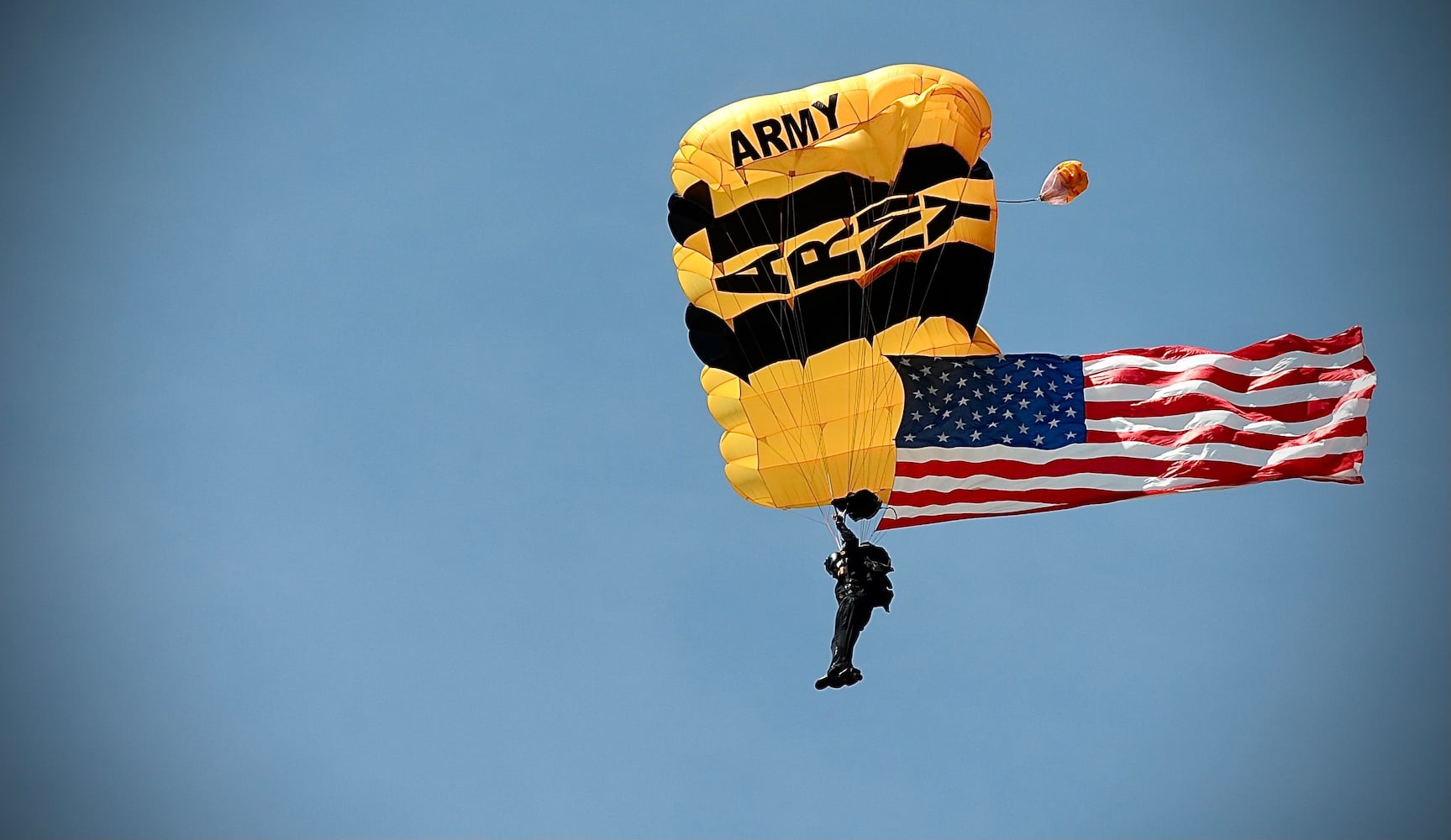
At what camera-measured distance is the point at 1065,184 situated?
40.1 feet

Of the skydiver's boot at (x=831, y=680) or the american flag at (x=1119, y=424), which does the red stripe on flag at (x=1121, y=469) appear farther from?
the skydiver's boot at (x=831, y=680)

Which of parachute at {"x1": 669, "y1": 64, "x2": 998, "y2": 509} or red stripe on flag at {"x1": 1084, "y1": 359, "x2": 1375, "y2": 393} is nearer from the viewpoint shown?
red stripe on flag at {"x1": 1084, "y1": 359, "x2": 1375, "y2": 393}

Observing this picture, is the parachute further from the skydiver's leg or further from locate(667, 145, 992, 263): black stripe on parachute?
the skydiver's leg

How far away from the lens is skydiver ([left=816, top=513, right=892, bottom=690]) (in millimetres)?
10734

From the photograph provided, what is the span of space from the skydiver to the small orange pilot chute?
380cm

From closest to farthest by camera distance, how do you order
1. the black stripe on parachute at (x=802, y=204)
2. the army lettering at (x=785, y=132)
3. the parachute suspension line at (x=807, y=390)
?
the army lettering at (x=785, y=132) → the black stripe on parachute at (x=802, y=204) → the parachute suspension line at (x=807, y=390)

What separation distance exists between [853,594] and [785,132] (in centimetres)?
450

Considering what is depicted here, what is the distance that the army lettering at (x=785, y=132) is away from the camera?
40.6 ft

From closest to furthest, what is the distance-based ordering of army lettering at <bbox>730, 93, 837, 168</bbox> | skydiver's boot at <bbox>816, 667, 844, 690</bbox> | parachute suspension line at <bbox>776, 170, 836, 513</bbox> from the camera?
skydiver's boot at <bbox>816, 667, 844, 690</bbox>
army lettering at <bbox>730, 93, 837, 168</bbox>
parachute suspension line at <bbox>776, 170, 836, 513</bbox>

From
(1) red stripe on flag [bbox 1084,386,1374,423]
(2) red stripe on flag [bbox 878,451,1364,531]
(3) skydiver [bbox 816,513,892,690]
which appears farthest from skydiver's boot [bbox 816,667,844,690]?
(1) red stripe on flag [bbox 1084,386,1374,423]

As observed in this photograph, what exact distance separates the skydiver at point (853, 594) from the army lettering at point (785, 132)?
388cm

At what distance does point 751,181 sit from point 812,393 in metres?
2.26

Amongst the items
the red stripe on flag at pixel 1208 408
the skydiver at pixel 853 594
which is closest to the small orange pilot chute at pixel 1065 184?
the red stripe on flag at pixel 1208 408

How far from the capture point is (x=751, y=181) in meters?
12.8
